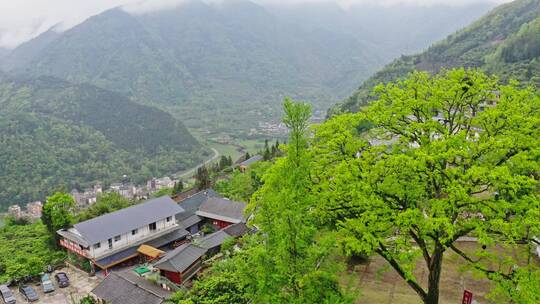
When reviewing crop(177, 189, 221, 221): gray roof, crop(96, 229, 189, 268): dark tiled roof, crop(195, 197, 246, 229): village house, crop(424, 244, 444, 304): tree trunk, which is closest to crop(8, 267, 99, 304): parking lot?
crop(96, 229, 189, 268): dark tiled roof

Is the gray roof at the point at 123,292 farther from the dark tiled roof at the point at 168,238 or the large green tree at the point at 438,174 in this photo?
the large green tree at the point at 438,174

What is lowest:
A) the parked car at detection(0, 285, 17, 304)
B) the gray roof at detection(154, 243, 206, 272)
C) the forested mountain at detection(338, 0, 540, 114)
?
the parked car at detection(0, 285, 17, 304)

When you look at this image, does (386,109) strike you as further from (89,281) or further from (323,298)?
(89,281)

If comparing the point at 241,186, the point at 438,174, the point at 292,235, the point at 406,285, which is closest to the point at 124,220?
the point at 241,186

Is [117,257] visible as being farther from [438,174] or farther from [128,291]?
[438,174]

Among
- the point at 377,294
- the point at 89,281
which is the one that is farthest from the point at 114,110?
the point at 377,294

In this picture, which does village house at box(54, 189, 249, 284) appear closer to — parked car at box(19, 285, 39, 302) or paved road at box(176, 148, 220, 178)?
parked car at box(19, 285, 39, 302)
